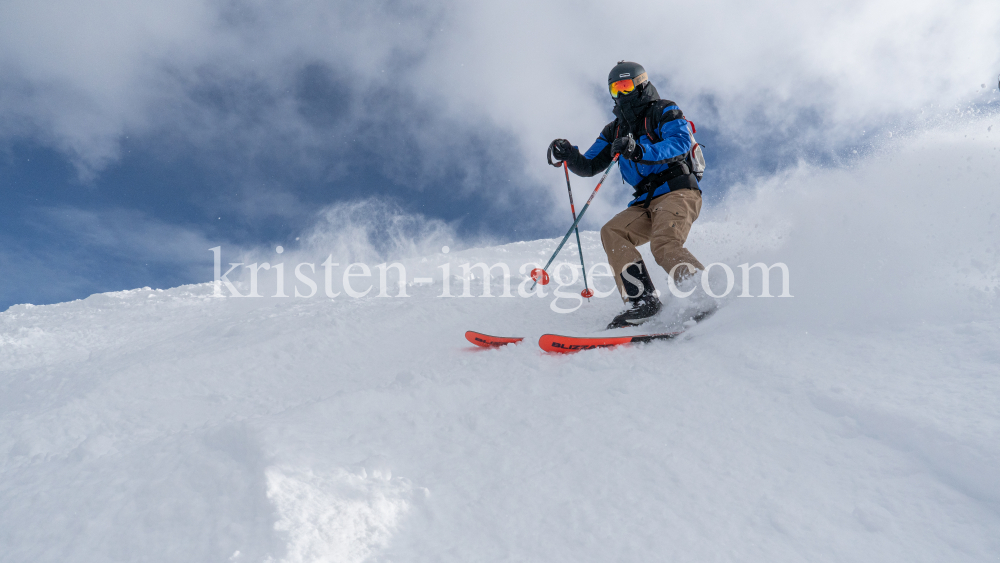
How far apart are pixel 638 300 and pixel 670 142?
1.44 meters

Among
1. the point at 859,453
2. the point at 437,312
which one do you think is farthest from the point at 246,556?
the point at 437,312

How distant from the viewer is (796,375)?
2.47 metres

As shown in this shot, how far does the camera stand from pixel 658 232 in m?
4.37

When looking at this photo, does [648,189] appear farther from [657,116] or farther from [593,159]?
[593,159]

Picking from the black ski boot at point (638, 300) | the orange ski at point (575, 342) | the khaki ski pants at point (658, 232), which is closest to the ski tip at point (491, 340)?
the orange ski at point (575, 342)

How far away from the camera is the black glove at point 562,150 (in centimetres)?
564

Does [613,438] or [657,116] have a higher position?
[657,116]

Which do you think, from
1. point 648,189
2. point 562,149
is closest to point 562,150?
point 562,149

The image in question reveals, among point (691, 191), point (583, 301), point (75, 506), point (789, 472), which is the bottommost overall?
point (789, 472)

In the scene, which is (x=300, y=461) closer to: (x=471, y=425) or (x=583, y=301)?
(x=471, y=425)

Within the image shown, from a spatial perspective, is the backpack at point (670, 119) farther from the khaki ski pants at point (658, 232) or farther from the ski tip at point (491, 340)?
the ski tip at point (491, 340)

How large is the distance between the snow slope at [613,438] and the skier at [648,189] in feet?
2.42

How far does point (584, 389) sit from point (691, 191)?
276 cm

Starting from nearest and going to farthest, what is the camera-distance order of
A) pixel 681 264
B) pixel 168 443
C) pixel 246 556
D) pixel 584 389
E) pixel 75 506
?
1. pixel 246 556
2. pixel 75 506
3. pixel 168 443
4. pixel 584 389
5. pixel 681 264
